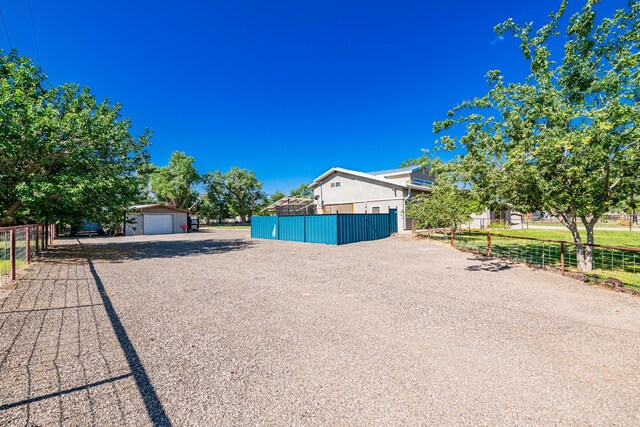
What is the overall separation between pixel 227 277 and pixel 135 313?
2.91 metres

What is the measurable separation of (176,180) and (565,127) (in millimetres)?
45198

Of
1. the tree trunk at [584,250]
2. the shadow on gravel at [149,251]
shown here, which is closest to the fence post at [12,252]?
the shadow on gravel at [149,251]

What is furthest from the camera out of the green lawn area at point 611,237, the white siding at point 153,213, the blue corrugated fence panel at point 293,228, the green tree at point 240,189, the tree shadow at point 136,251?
the green tree at point 240,189

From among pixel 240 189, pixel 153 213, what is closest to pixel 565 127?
pixel 153 213

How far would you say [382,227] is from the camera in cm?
1886

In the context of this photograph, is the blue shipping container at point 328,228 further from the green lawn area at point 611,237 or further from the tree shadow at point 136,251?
the green lawn area at point 611,237

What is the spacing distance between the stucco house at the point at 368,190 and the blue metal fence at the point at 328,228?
114cm

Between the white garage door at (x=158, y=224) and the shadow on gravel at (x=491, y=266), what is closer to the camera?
the shadow on gravel at (x=491, y=266)

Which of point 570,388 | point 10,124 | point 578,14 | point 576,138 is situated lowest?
point 570,388

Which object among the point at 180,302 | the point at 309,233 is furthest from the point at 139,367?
the point at 309,233

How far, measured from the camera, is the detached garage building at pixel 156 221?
27.8m

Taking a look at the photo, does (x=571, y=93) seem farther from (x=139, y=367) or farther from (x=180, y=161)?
(x=180, y=161)

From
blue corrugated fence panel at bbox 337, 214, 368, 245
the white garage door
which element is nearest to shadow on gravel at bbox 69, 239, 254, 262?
blue corrugated fence panel at bbox 337, 214, 368, 245

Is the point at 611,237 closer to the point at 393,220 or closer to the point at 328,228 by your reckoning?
the point at 393,220
